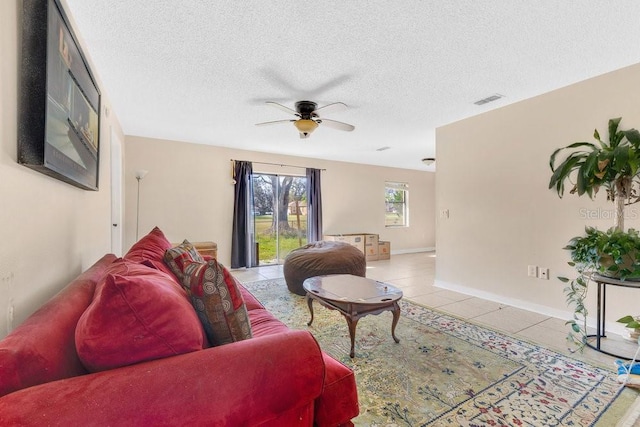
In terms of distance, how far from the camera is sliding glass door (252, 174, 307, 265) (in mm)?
5816

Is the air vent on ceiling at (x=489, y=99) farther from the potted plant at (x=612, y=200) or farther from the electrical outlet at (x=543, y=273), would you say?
the electrical outlet at (x=543, y=273)

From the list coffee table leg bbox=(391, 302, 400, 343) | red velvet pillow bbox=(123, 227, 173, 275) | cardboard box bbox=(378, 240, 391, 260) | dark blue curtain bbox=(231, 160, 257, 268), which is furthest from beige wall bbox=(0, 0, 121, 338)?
cardboard box bbox=(378, 240, 391, 260)

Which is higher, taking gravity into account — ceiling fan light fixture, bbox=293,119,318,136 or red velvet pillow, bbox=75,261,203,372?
ceiling fan light fixture, bbox=293,119,318,136

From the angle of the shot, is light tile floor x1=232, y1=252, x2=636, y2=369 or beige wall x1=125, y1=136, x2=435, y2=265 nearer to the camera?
light tile floor x1=232, y1=252, x2=636, y2=369

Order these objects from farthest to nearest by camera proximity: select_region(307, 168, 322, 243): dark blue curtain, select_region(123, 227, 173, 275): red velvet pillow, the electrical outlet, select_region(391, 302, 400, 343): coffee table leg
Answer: select_region(307, 168, 322, 243): dark blue curtain
the electrical outlet
select_region(391, 302, 400, 343): coffee table leg
select_region(123, 227, 173, 275): red velvet pillow

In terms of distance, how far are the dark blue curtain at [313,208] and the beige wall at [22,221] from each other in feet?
15.5

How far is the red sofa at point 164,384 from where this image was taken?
2.13ft

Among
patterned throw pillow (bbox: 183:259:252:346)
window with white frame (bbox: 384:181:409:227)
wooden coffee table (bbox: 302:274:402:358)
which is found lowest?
wooden coffee table (bbox: 302:274:402:358)

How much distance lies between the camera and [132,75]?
2650mm

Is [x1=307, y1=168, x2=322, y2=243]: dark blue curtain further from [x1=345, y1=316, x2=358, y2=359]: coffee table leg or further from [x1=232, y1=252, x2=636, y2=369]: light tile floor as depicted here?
[x1=345, y1=316, x2=358, y2=359]: coffee table leg

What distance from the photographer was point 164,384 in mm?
751

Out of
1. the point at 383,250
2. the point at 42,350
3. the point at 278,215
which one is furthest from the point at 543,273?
the point at 278,215

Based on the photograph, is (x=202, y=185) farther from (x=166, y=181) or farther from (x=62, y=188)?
(x=62, y=188)

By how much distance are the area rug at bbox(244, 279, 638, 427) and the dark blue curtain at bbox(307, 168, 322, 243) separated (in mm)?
3573
